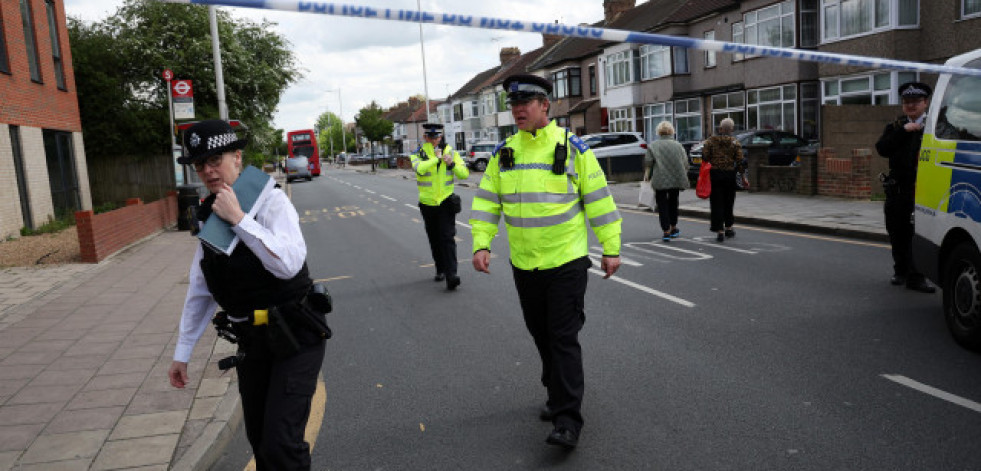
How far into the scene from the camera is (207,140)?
2.83 metres

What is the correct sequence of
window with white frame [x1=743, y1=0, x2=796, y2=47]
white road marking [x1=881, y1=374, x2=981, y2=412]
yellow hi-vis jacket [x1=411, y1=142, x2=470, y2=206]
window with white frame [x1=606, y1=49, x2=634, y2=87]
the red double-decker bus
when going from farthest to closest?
the red double-decker bus < window with white frame [x1=606, y1=49, x2=634, y2=87] < window with white frame [x1=743, y1=0, x2=796, y2=47] < yellow hi-vis jacket [x1=411, y1=142, x2=470, y2=206] < white road marking [x1=881, y1=374, x2=981, y2=412]

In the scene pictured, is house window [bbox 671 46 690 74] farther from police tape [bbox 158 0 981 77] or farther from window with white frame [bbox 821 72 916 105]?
police tape [bbox 158 0 981 77]

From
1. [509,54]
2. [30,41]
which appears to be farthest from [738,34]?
[509,54]

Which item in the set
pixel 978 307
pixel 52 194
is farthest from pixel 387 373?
pixel 52 194

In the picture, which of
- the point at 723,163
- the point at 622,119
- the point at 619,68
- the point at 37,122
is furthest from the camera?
the point at 622,119

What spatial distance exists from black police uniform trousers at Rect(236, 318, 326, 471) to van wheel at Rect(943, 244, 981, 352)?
15.1ft

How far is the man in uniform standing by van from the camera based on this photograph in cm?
678

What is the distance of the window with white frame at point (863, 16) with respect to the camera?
22.8m

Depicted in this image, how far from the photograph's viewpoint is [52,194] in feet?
60.7

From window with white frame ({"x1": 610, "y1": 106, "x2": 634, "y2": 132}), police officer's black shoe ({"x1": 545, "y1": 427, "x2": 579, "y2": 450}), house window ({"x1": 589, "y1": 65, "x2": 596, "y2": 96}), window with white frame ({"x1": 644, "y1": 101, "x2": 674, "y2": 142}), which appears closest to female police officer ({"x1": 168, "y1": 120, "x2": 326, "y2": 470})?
police officer's black shoe ({"x1": 545, "y1": 427, "x2": 579, "y2": 450})

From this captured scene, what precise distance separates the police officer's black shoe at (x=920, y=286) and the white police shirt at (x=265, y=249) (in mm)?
6470

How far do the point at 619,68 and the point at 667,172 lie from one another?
30245mm

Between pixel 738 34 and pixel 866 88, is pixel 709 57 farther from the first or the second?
pixel 866 88

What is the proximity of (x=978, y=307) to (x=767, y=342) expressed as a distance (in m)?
1.43
